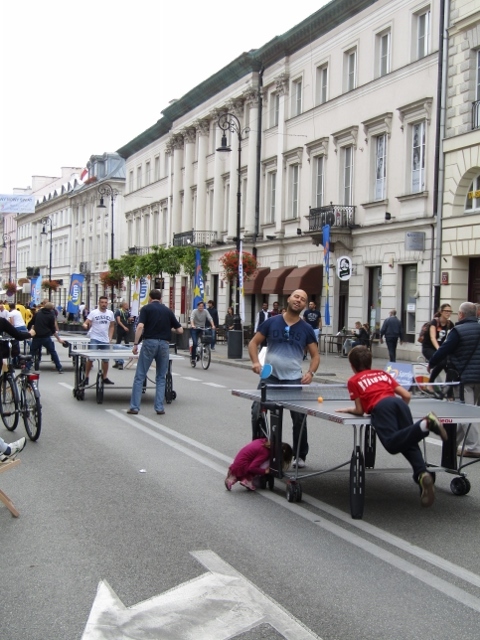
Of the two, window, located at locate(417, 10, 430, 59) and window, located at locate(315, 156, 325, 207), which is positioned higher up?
window, located at locate(417, 10, 430, 59)

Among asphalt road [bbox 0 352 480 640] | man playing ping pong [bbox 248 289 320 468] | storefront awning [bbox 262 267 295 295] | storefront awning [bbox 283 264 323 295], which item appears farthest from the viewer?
storefront awning [bbox 262 267 295 295]

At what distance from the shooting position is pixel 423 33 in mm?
29141

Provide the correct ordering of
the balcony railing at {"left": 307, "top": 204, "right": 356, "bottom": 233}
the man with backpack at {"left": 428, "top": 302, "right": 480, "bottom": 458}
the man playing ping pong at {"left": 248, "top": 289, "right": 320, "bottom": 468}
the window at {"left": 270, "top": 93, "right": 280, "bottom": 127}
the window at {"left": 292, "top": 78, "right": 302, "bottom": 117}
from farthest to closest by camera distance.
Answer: the window at {"left": 270, "top": 93, "right": 280, "bottom": 127} < the window at {"left": 292, "top": 78, "right": 302, "bottom": 117} < the balcony railing at {"left": 307, "top": 204, "right": 356, "bottom": 233} < the man with backpack at {"left": 428, "top": 302, "right": 480, "bottom": 458} < the man playing ping pong at {"left": 248, "top": 289, "right": 320, "bottom": 468}

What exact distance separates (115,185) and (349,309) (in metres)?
47.7

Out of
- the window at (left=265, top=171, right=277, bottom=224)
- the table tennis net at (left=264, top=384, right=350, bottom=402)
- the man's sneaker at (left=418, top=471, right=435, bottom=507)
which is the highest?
the window at (left=265, top=171, right=277, bottom=224)

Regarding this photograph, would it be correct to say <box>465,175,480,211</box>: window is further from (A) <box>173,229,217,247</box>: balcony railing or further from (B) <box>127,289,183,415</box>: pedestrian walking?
(A) <box>173,229,217,247</box>: balcony railing

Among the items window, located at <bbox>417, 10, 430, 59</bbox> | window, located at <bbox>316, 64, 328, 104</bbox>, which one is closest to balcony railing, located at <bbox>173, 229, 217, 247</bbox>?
window, located at <bbox>316, 64, 328, 104</bbox>

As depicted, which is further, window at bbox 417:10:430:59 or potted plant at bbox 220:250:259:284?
potted plant at bbox 220:250:259:284

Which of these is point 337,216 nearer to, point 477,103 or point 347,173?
point 347,173

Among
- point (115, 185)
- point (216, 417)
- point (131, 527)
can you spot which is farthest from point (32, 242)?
point (131, 527)

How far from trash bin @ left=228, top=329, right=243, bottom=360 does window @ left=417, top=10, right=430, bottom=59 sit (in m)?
10.7

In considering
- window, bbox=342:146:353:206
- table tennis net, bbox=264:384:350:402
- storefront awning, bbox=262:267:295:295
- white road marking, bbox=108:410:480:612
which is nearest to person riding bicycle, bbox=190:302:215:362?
window, bbox=342:146:353:206

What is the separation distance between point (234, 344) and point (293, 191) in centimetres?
1121

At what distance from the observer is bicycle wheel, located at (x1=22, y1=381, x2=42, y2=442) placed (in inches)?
429
